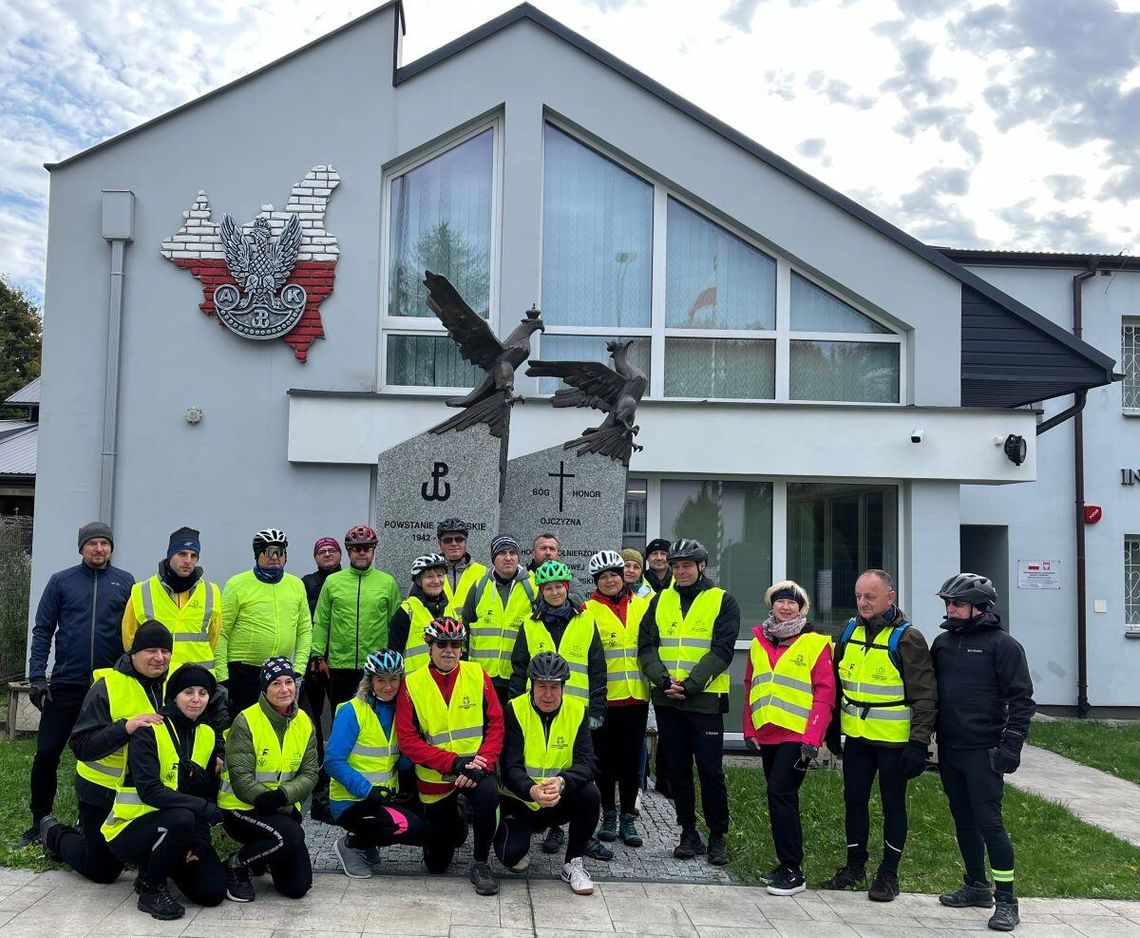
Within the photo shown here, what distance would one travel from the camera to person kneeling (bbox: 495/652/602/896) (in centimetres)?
532

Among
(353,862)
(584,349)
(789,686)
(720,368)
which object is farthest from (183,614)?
(720,368)

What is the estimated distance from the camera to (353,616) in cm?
671

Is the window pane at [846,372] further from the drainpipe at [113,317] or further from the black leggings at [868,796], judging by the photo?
the drainpipe at [113,317]

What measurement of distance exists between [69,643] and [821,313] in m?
7.61

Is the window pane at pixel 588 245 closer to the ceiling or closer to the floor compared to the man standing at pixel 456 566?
closer to the ceiling

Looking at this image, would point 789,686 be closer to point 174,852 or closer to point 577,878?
point 577,878

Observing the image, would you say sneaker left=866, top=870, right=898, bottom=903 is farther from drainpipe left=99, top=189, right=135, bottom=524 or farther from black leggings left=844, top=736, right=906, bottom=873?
drainpipe left=99, top=189, right=135, bottom=524

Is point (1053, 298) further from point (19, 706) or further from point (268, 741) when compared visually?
point (19, 706)

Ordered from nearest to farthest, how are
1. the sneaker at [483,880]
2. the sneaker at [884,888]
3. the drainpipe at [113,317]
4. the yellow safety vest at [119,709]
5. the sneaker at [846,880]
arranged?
the yellow safety vest at [119,709] → the sneaker at [483,880] → the sneaker at [884,888] → the sneaker at [846,880] → the drainpipe at [113,317]

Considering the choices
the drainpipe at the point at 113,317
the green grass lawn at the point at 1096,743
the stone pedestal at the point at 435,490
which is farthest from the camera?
the green grass lawn at the point at 1096,743

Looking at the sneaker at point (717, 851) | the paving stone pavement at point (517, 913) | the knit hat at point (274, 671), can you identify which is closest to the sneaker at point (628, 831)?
the sneaker at point (717, 851)

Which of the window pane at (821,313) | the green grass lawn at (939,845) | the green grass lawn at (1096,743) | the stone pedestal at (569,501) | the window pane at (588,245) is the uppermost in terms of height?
the window pane at (588,245)

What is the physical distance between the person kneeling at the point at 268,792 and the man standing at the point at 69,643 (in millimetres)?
1378

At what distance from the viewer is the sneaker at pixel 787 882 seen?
5.49 m
